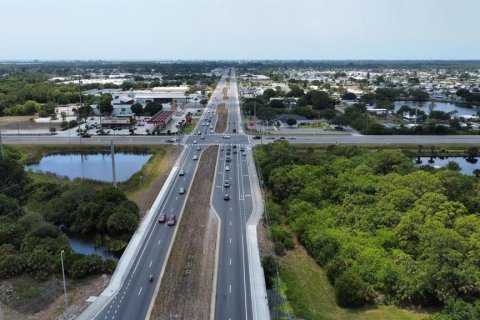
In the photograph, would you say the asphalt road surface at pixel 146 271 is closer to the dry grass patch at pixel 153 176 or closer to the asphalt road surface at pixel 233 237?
the dry grass patch at pixel 153 176

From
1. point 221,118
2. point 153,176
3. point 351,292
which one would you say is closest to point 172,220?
point 153,176

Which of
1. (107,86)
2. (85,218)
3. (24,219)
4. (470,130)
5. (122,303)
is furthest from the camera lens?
(107,86)

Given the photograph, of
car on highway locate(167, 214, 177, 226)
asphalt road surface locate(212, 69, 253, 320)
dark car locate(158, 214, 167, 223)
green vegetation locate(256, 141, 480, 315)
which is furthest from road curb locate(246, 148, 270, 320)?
dark car locate(158, 214, 167, 223)

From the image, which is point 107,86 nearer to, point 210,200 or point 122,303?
point 210,200

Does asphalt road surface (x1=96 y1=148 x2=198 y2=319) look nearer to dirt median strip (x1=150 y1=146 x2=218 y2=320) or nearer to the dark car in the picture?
the dark car

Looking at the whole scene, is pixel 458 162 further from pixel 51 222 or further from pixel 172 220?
pixel 51 222

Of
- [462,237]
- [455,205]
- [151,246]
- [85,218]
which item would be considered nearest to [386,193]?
[455,205]

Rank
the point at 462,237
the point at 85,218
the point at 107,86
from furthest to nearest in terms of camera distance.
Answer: the point at 107,86 < the point at 85,218 < the point at 462,237

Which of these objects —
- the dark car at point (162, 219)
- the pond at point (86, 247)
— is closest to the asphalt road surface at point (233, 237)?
the dark car at point (162, 219)
